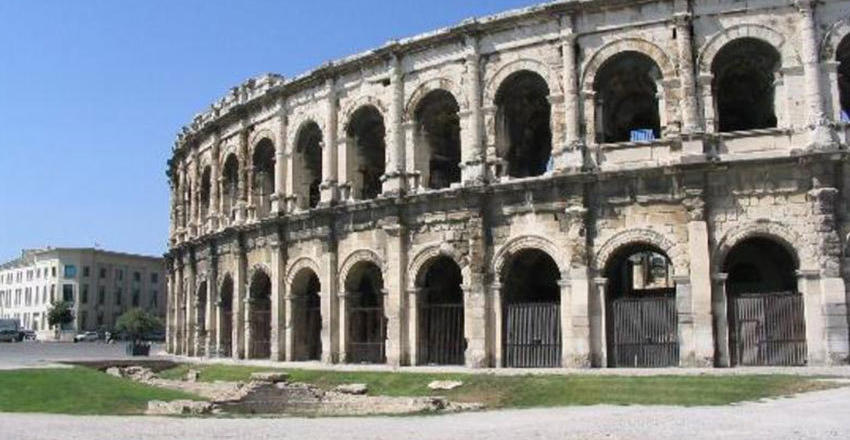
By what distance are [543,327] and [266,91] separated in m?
12.7

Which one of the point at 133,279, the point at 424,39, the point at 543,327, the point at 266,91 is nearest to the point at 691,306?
the point at 543,327

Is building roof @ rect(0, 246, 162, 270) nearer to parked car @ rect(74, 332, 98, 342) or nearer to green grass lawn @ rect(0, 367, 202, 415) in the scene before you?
parked car @ rect(74, 332, 98, 342)

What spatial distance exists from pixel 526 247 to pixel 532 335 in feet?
7.29

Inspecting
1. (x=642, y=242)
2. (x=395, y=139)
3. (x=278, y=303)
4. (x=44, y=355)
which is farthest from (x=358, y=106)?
(x=44, y=355)

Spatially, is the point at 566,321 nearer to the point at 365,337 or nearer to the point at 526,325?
the point at 526,325

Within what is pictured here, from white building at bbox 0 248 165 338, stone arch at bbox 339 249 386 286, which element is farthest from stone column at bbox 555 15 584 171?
white building at bbox 0 248 165 338

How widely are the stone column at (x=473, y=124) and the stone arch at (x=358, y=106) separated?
2863 mm

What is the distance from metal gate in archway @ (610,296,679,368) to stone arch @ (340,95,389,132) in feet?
28.4

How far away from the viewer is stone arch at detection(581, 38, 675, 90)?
21.1 metres

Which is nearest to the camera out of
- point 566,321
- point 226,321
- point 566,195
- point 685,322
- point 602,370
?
point 602,370

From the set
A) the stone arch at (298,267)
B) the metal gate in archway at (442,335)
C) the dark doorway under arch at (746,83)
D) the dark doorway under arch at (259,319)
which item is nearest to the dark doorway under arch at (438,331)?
the metal gate in archway at (442,335)

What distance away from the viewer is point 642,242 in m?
20.8

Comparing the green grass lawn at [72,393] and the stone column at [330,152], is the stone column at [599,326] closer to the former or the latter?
the stone column at [330,152]

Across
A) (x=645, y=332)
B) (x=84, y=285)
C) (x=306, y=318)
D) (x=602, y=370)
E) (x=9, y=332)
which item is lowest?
(x=602, y=370)
